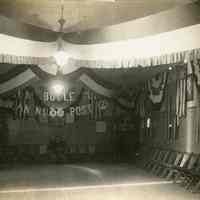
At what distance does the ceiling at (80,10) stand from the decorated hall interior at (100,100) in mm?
14

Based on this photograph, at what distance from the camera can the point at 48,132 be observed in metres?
9.88

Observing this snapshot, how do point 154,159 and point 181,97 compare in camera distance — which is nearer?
point 181,97

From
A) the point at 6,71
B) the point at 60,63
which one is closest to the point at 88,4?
the point at 60,63

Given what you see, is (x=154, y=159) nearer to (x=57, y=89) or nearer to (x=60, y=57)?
(x=57, y=89)

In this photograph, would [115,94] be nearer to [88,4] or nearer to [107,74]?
[107,74]

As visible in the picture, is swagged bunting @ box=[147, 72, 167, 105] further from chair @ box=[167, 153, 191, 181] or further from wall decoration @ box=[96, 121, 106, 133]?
wall decoration @ box=[96, 121, 106, 133]

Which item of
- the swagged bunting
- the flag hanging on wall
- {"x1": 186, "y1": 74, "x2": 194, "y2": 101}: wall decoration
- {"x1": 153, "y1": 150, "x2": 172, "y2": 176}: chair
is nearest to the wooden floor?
{"x1": 153, "y1": 150, "x2": 172, "y2": 176}: chair

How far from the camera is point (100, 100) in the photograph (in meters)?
9.98

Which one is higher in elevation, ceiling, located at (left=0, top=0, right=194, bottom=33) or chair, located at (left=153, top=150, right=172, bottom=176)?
ceiling, located at (left=0, top=0, right=194, bottom=33)

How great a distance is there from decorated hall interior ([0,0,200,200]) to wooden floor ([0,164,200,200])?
19mm

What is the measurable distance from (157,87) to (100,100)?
91.8 inches

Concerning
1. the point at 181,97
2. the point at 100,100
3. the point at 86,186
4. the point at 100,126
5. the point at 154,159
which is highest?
the point at 100,100

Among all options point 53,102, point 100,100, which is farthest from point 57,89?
point 100,100

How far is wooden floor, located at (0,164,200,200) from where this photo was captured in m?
5.04
